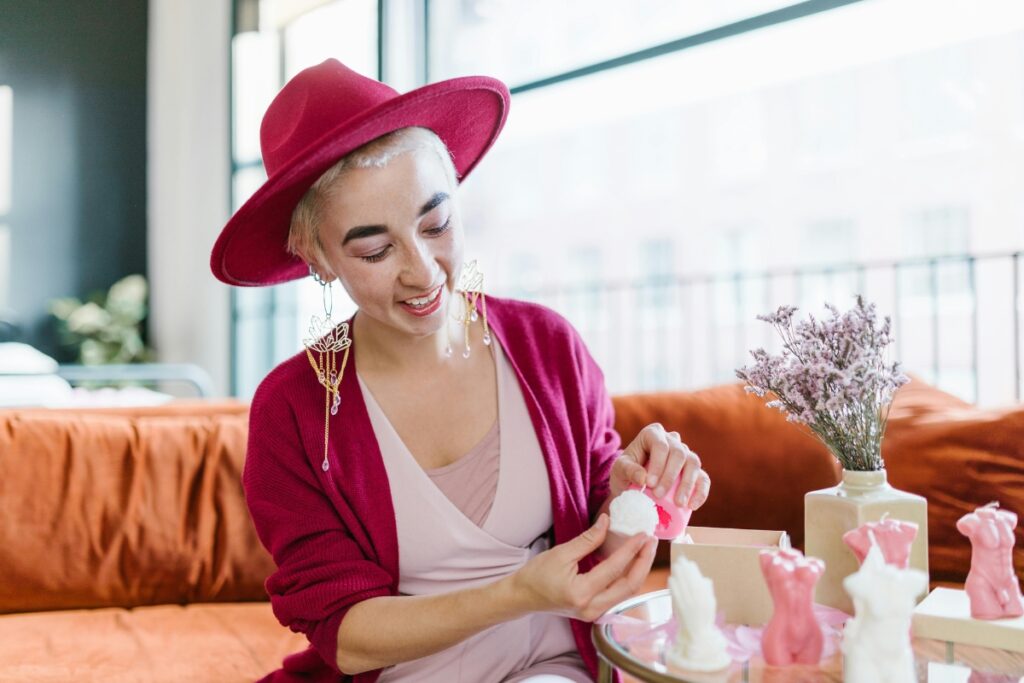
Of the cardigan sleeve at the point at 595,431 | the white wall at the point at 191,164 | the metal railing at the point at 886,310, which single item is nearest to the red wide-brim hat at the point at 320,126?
the cardigan sleeve at the point at 595,431

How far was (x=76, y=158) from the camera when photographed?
534 cm

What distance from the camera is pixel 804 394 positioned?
100 centimetres

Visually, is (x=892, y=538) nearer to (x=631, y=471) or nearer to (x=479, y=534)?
(x=631, y=471)

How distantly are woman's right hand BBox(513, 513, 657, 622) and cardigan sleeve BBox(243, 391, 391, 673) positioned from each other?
299mm

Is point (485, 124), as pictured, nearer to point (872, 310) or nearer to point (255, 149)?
point (872, 310)

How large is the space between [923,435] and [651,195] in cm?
1537

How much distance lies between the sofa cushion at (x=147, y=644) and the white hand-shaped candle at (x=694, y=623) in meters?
0.95

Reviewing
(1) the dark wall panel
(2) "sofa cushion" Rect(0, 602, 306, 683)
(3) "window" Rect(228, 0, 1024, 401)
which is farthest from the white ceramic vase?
(3) "window" Rect(228, 0, 1024, 401)

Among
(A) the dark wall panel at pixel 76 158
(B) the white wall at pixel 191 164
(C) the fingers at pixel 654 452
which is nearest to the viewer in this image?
(C) the fingers at pixel 654 452

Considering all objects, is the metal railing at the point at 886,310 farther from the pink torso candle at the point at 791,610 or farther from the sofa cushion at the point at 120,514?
the pink torso candle at the point at 791,610

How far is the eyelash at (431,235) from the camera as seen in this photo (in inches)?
44.4

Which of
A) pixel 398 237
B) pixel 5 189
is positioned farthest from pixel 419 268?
pixel 5 189

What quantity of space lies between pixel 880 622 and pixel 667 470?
0.34m

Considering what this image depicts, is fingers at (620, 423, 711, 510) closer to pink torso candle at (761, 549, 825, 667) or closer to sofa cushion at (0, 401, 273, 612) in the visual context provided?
pink torso candle at (761, 549, 825, 667)
